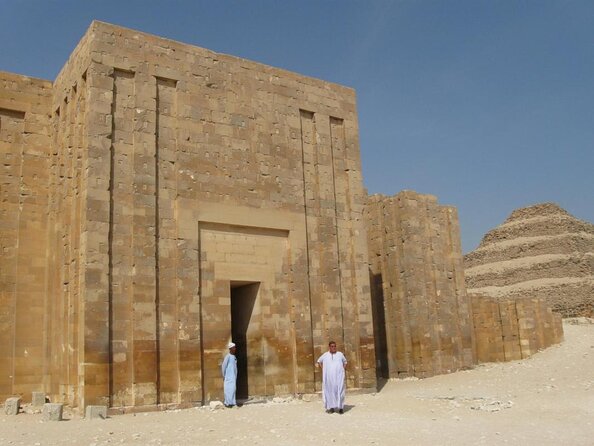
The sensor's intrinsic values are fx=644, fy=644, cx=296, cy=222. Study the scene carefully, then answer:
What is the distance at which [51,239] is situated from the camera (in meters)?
14.4

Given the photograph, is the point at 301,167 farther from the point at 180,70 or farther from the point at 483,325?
the point at 483,325

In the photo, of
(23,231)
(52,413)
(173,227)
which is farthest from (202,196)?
(52,413)

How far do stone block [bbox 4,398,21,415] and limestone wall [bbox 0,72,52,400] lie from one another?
1.08 meters

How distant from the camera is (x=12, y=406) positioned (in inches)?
486

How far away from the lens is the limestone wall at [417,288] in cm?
1878

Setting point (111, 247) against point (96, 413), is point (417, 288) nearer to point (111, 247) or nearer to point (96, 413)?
point (111, 247)

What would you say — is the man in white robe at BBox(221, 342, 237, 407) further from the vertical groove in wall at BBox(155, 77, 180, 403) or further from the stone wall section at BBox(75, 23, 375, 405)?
the vertical groove in wall at BBox(155, 77, 180, 403)

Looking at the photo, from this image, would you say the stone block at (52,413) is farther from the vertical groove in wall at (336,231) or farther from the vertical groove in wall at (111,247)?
the vertical groove in wall at (336,231)

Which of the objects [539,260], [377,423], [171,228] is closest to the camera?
[377,423]

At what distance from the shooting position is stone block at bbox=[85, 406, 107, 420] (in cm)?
1124

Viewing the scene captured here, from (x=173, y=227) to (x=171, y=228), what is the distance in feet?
0.16

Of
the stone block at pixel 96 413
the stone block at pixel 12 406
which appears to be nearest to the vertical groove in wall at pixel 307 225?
the stone block at pixel 96 413

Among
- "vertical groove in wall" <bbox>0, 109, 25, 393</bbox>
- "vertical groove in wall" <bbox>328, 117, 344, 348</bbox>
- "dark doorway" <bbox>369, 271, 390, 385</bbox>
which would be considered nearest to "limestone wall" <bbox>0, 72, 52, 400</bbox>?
"vertical groove in wall" <bbox>0, 109, 25, 393</bbox>

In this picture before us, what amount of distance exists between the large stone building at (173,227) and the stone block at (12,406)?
84 cm
